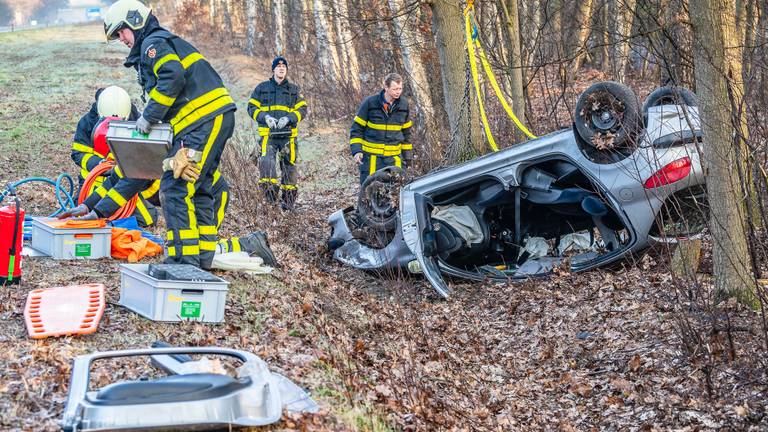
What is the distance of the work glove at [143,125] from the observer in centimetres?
656

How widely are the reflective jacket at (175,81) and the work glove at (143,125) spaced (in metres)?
0.04

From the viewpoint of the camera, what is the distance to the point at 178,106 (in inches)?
263

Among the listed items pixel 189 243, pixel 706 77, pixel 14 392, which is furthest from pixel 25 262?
pixel 706 77

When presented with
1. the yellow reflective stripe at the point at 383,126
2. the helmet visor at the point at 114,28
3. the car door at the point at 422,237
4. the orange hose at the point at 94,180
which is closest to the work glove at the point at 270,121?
the yellow reflective stripe at the point at 383,126

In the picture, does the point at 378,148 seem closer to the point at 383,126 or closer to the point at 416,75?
the point at 383,126

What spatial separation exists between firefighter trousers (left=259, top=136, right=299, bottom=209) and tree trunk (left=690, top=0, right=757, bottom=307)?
681cm

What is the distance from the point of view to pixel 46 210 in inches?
398

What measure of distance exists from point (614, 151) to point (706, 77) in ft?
3.79

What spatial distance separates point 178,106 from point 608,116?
3339 millimetres

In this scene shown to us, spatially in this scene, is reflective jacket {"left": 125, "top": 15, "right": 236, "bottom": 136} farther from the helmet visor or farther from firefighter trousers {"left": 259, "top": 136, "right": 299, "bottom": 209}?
firefighter trousers {"left": 259, "top": 136, "right": 299, "bottom": 209}

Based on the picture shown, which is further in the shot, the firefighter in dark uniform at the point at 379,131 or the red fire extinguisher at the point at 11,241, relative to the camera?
the firefighter in dark uniform at the point at 379,131

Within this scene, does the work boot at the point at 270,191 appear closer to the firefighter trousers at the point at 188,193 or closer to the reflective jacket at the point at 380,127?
the reflective jacket at the point at 380,127

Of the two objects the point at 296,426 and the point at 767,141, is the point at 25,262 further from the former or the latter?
the point at 767,141

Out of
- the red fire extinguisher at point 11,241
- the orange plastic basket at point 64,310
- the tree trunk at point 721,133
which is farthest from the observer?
the red fire extinguisher at point 11,241
